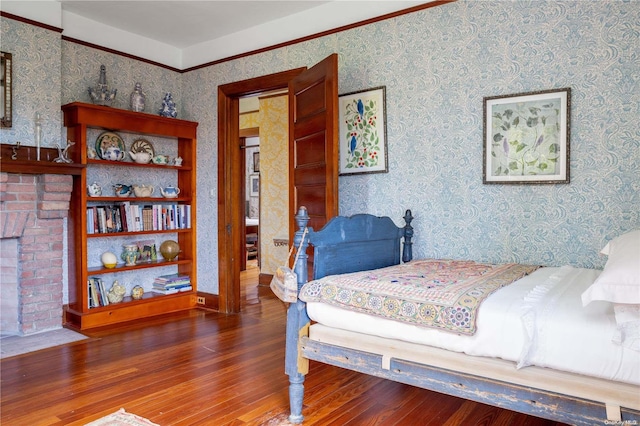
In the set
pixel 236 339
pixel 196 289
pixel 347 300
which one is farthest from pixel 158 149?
pixel 347 300

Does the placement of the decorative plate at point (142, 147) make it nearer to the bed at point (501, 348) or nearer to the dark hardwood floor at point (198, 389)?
the dark hardwood floor at point (198, 389)

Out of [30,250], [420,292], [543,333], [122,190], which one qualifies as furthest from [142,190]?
[543,333]

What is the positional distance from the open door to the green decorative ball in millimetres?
1594

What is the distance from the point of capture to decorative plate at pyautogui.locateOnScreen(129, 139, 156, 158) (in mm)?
4488

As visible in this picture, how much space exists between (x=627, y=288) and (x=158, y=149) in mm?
4363

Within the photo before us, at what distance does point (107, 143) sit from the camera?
4289 mm

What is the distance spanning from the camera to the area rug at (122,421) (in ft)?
7.06

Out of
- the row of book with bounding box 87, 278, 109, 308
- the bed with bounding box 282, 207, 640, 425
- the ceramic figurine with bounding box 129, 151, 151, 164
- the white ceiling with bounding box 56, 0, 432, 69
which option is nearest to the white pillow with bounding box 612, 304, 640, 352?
the bed with bounding box 282, 207, 640, 425

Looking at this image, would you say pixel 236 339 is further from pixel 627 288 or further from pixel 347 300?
pixel 627 288

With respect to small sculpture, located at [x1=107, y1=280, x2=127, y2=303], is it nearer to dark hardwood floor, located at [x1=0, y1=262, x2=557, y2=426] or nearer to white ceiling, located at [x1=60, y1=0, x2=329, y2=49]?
dark hardwood floor, located at [x1=0, y1=262, x2=557, y2=426]

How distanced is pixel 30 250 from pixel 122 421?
7.00 feet

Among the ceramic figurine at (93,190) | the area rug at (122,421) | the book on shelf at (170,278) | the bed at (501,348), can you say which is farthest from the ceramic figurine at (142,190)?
the bed at (501,348)

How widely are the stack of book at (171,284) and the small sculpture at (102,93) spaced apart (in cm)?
178

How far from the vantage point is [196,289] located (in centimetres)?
482
